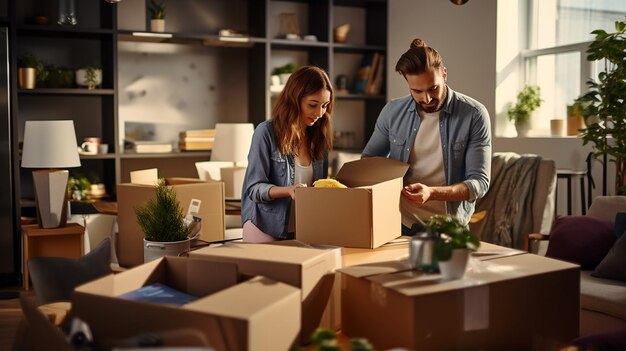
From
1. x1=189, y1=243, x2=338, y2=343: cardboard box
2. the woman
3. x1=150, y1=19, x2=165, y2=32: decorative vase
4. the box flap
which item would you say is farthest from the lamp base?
x1=189, y1=243, x2=338, y2=343: cardboard box

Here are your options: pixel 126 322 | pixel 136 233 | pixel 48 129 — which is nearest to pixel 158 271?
pixel 126 322

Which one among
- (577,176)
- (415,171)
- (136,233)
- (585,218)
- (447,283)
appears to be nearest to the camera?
(447,283)


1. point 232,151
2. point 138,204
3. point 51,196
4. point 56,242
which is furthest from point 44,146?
point 138,204

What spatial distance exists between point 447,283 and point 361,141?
529 cm

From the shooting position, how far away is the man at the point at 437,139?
7.91ft

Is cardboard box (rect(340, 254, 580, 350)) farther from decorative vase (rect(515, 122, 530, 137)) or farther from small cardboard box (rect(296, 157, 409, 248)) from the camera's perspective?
decorative vase (rect(515, 122, 530, 137))

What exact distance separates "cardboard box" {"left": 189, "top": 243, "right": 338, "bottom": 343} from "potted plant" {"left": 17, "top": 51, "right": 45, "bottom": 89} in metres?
4.00

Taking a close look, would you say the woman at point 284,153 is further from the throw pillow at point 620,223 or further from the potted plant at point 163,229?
the throw pillow at point 620,223

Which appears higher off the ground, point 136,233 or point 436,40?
point 436,40

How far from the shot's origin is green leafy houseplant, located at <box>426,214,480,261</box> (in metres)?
1.50

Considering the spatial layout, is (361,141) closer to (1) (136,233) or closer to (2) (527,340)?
(1) (136,233)

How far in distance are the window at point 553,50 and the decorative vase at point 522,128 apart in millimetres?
56

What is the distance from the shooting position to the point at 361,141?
672 cm

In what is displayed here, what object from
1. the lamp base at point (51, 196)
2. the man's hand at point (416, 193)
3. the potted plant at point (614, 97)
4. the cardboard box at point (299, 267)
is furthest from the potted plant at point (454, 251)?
the lamp base at point (51, 196)
